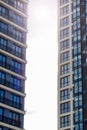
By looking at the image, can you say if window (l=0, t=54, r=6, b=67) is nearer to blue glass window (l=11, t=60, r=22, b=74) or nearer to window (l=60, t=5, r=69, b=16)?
blue glass window (l=11, t=60, r=22, b=74)

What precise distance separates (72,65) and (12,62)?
1629 inches

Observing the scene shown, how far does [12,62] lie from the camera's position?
329 feet

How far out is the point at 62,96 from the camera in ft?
450

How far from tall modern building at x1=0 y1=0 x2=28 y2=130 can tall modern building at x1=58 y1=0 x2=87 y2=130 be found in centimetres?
3472

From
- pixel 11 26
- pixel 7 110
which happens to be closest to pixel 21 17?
pixel 11 26

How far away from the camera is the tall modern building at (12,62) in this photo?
95.4m

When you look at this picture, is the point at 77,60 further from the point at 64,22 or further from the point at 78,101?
the point at 64,22

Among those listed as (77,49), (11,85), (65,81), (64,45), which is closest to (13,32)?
(11,85)

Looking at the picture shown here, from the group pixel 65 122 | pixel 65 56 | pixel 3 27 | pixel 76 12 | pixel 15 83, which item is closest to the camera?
pixel 15 83

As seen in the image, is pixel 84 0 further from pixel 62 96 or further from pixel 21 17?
pixel 21 17

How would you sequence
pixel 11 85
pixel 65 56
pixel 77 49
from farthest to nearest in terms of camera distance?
pixel 65 56, pixel 77 49, pixel 11 85

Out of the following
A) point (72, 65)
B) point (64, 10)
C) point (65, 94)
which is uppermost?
point (64, 10)

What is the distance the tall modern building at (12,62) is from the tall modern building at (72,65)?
3472 centimetres

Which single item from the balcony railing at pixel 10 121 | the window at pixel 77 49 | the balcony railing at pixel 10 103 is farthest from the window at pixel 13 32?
the window at pixel 77 49
